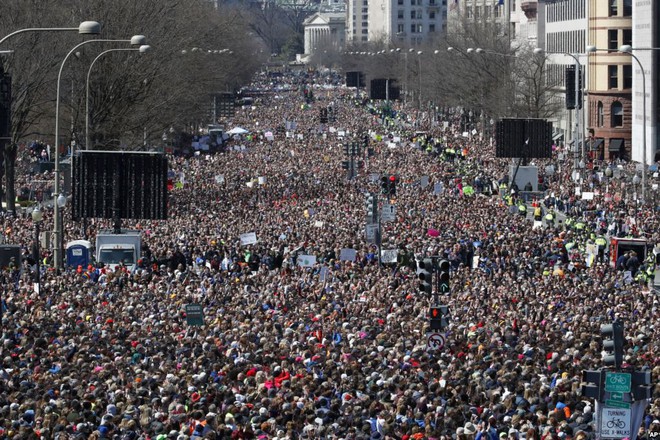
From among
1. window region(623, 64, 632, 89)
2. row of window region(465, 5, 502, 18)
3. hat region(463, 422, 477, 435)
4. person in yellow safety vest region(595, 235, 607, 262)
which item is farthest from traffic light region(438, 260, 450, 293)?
row of window region(465, 5, 502, 18)

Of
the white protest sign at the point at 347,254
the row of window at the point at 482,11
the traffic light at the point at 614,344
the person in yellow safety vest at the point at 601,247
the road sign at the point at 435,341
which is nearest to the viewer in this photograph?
the traffic light at the point at 614,344

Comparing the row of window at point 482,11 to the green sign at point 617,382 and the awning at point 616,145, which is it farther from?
the green sign at point 617,382

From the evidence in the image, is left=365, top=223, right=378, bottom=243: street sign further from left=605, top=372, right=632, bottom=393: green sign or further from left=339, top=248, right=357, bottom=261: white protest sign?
left=605, top=372, right=632, bottom=393: green sign

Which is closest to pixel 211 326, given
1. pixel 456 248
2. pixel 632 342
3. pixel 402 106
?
pixel 632 342

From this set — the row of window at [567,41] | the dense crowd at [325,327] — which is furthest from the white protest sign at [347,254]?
the row of window at [567,41]

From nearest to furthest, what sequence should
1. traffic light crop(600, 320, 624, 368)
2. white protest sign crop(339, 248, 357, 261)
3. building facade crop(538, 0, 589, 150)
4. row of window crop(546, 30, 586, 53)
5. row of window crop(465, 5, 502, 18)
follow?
traffic light crop(600, 320, 624, 368), white protest sign crop(339, 248, 357, 261), building facade crop(538, 0, 589, 150), row of window crop(546, 30, 586, 53), row of window crop(465, 5, 502, 18)

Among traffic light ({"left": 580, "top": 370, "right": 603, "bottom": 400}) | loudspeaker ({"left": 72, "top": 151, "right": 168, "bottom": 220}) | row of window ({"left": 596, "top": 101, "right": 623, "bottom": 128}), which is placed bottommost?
traffic light ({"left": 580, "top": 370, "right": 603, "bottom": 400})
